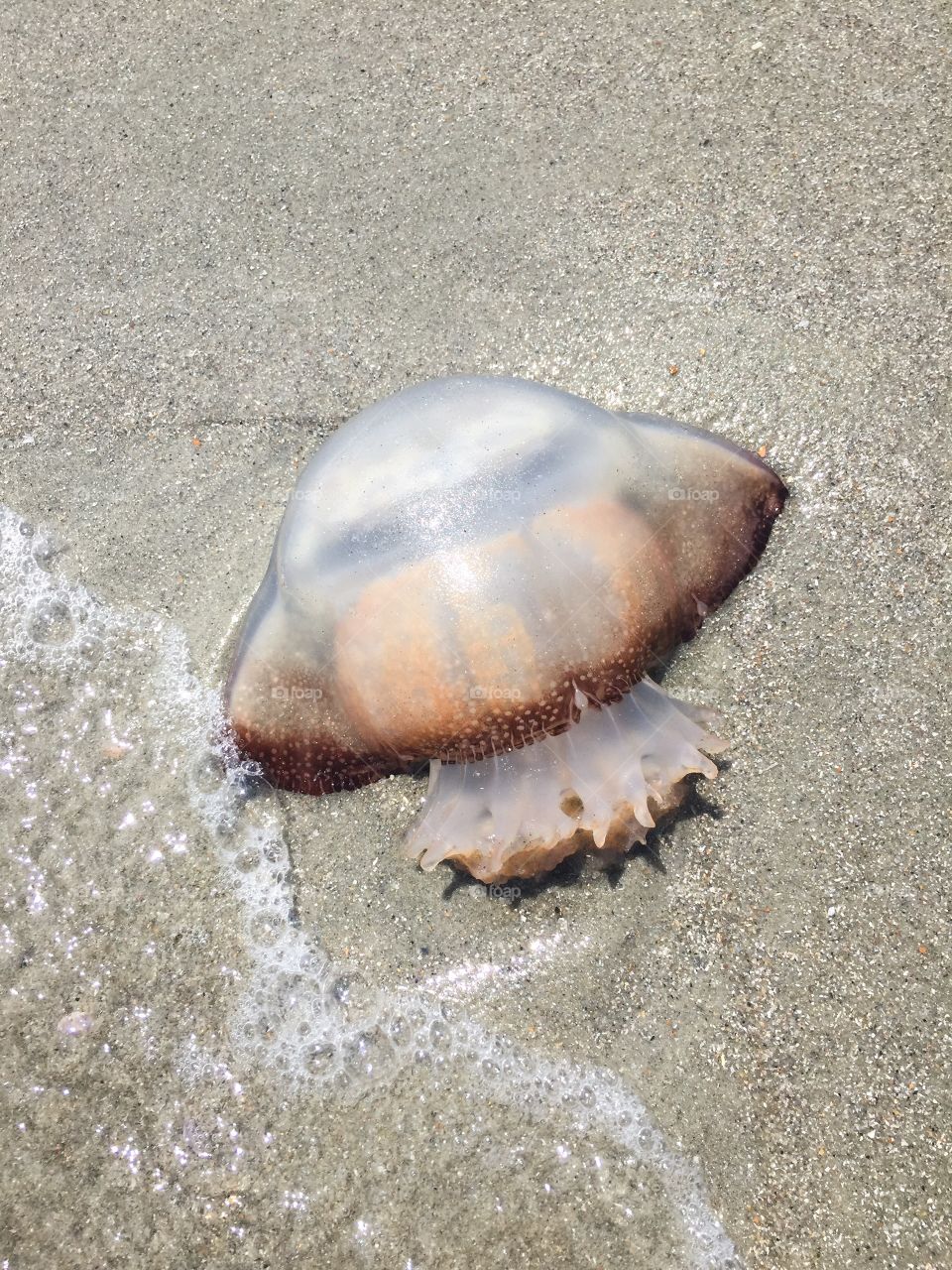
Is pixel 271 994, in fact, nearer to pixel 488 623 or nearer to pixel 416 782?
pixel 416 782

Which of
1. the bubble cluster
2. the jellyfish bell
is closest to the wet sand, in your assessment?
the bubble cluster

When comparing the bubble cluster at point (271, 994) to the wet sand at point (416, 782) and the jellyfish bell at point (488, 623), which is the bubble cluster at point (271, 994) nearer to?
the wet sand at point (416, 782)

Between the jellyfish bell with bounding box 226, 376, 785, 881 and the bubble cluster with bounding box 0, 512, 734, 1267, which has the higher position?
the jellyfish bell with bounding box 226, 376, 785, 881

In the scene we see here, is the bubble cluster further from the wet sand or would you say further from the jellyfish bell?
the jellyfish bell

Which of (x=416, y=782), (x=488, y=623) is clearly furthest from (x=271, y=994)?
(x=488, y=623)

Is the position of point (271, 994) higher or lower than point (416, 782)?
lower

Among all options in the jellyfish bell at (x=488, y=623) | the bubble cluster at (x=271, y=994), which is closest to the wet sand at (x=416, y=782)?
the bubble cluster at (x=271, y=994)

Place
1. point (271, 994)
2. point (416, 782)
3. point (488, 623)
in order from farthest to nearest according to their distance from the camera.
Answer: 1. point (416, 782)
2. point (271, 994)
3. point (488, 623)
